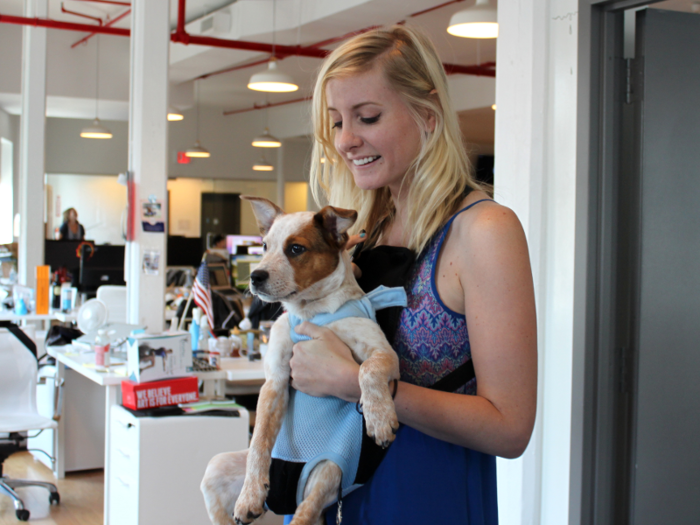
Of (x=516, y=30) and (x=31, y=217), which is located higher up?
(x=516, y=30)

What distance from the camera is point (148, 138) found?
13.6ft

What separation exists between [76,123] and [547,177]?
43.5ft

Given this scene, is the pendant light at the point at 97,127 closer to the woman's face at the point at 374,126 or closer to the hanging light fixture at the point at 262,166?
the hanging light fixture at the point at 262,166

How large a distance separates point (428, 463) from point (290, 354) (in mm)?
371

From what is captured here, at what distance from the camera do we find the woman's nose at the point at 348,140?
1.31 metres

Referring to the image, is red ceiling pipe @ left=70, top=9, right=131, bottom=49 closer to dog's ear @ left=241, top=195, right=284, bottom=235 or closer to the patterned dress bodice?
dog's ear @ left=241, top=195, right=284, bottom=235

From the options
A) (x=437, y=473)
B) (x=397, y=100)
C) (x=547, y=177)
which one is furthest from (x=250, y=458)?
(x=547, y=177)

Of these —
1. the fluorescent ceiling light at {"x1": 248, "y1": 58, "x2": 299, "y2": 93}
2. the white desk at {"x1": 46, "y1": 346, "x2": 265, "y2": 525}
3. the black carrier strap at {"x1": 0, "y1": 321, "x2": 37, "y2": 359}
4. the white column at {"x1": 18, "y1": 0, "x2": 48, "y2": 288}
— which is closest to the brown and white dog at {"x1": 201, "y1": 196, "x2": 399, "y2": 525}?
the white desk at {"x1": 46, "y1": 346, "x2": 265, "y2": 525}

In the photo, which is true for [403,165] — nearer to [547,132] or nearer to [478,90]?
[547,132]

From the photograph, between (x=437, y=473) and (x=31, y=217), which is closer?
(x=437, y=473)

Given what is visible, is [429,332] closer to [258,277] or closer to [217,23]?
[258,277]

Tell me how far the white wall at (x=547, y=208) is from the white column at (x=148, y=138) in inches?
93.4

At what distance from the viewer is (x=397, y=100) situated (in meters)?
1.31

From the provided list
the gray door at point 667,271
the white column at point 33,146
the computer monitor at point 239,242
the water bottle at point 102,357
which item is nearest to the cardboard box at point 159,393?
the water bottle at point 102,357
